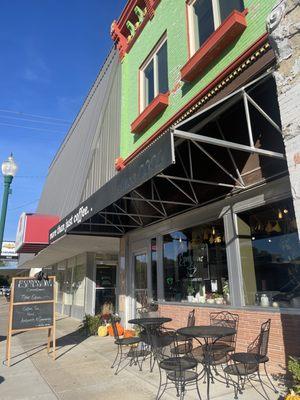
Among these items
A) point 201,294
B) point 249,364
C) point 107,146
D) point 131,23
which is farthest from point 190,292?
point 131,23

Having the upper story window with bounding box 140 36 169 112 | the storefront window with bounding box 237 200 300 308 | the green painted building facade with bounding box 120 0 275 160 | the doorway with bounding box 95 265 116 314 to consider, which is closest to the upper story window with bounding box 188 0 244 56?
the green painted building facade with bounding box 120 0 275 160

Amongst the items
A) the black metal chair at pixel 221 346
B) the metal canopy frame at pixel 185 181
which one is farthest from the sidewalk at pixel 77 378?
the metal canopy frame at pixel 185 181

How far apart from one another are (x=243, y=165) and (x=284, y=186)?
112cm

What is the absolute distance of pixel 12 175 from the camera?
928cm

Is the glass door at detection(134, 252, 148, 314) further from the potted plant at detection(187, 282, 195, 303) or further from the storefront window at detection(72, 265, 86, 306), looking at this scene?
the storefront window at detection(72, 265, 86, 306)

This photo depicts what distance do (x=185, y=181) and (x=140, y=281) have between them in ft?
13.9

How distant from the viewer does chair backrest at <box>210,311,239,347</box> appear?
6.08 metres

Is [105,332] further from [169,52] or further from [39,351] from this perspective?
[169,52]

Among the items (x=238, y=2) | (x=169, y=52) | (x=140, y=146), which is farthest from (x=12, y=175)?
(x=238, y=2)

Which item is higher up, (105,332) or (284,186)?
(284,186)

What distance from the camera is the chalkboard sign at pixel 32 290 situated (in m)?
8.36

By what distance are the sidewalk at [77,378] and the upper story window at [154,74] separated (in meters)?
6.94

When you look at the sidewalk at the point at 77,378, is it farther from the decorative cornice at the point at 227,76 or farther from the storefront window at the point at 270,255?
the decorative cornice at the point at 227,76

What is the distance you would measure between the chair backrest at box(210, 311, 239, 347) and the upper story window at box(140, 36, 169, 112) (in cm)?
595
